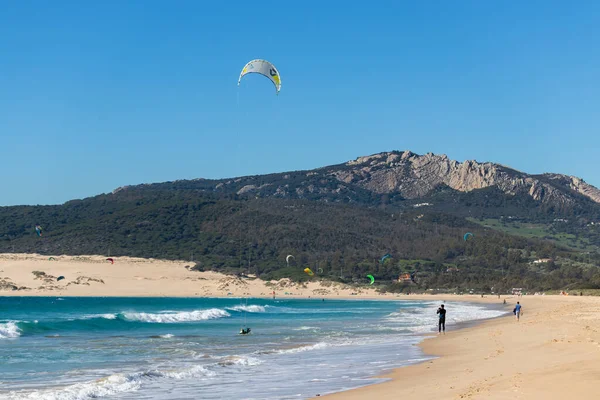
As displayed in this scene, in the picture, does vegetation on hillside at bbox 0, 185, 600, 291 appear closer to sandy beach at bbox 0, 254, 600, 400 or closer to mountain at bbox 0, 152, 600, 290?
mountain at bbox 0, 152, 600, 290

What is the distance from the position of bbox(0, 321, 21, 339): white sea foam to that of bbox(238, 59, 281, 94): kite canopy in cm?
1463

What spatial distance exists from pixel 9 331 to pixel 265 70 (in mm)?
15667

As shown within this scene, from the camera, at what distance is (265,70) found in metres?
31.9

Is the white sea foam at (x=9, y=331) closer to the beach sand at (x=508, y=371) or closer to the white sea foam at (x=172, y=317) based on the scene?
the white sea foam at (x=172, y=317)

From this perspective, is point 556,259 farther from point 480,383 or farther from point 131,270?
point 480,383

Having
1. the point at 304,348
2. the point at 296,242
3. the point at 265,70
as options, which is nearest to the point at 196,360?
the point at 304,348

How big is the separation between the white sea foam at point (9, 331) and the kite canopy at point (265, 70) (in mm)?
14631

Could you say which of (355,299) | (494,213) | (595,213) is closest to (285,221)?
(355,299)

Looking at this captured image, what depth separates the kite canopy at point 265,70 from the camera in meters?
31.7

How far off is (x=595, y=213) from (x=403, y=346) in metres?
172

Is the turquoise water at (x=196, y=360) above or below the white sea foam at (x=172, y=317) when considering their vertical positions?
above

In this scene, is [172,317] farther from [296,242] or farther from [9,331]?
[296,242]

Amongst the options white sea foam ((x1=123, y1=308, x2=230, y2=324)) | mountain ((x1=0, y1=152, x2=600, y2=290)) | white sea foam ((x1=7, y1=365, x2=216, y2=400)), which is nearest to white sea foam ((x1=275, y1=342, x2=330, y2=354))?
white sea foam ((x1=7, y1=365, x2=216, y2=400))

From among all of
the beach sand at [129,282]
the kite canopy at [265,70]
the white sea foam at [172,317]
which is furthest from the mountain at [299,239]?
the kite canopy at [265,70]
